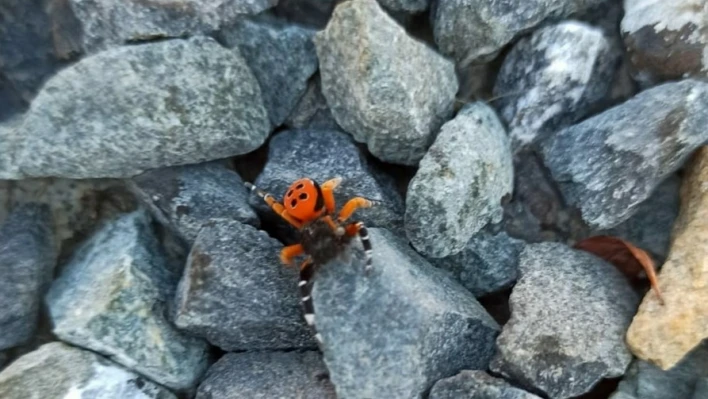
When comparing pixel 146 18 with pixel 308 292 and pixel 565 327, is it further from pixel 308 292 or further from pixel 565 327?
Result: pixel 565 327

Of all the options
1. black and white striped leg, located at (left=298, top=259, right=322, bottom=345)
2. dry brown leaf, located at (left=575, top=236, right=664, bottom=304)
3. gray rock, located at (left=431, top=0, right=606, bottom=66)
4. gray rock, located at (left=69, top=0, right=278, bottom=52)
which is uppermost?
gray rock, located at (left=69, top=0, right=278, bottom=52)

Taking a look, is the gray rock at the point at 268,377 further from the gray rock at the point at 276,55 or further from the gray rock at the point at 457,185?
the gray rock at the point at 276,55

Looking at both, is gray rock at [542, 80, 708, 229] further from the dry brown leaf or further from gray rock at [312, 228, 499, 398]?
gray rock at [312, 228, 499, 398]

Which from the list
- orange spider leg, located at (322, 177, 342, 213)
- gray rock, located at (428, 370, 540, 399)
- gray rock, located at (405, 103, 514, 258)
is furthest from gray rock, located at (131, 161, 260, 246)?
gray rock, located at (428, 370, 540, 399)

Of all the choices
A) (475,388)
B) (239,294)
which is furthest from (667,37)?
(239,294)

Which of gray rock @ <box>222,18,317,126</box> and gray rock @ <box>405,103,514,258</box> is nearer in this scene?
gray rock @ <box>405,103,514,258</box>

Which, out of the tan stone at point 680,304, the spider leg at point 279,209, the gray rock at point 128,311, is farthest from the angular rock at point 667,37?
the gray rock at point 128,311

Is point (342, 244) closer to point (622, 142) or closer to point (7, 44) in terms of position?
point (622, 142)
